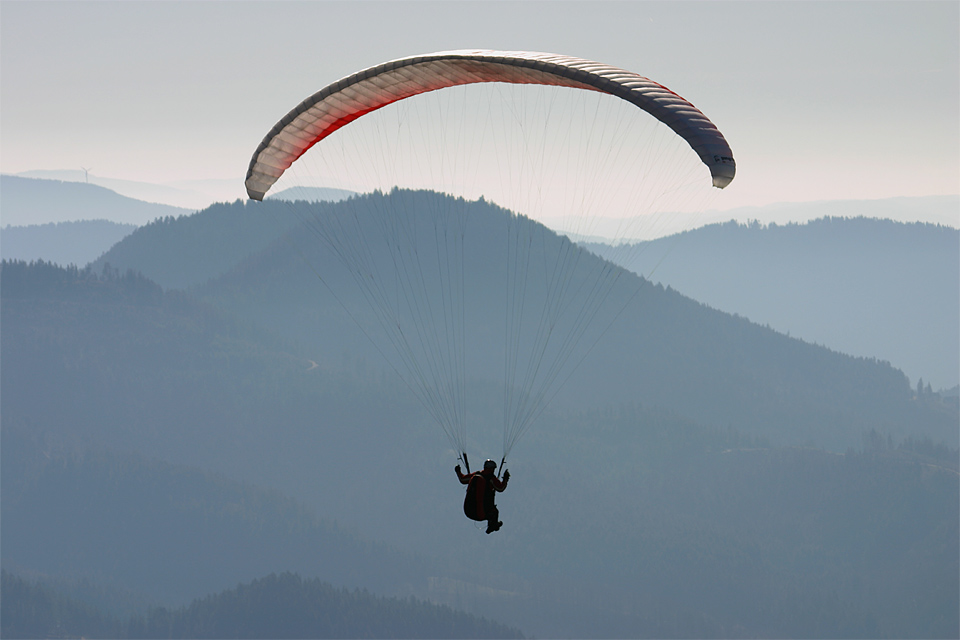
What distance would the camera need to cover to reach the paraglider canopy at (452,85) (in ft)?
71.6

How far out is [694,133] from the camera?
21.7 metres

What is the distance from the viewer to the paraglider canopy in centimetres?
2181

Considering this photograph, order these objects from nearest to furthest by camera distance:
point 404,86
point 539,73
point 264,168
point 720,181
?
1. point 720,181
2. point 539,73
3. point 404,86
4. point 264,168

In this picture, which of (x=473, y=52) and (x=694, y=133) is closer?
(x=694, y=133)

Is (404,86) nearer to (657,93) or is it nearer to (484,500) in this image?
(657,93)

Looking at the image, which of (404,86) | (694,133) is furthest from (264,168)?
(694,133)

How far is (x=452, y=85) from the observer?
2670 centimetres

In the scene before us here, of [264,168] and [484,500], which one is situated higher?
[264,168]

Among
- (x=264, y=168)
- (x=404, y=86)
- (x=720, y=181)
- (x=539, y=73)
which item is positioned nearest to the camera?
(x=720, y=181)

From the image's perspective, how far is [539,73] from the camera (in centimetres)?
2406

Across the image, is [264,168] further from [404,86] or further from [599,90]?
[599,90]

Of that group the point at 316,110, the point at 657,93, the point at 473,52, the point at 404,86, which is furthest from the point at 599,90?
the point at 316,110

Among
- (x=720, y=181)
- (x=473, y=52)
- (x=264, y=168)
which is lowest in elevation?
(x=720, y=181)

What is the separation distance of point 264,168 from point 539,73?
9.55 m
